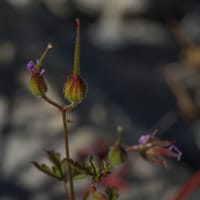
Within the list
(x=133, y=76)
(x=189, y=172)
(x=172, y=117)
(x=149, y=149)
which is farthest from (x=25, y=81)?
(x=149, y=149)

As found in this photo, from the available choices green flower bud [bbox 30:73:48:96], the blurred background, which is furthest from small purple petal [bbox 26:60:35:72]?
the blurred background

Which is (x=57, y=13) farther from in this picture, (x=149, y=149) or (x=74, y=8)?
(x=149, y=149)

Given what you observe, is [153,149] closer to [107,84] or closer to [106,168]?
[106,168]

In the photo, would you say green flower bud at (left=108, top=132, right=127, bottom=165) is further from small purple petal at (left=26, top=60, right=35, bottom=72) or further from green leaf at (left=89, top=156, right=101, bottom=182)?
small purple petal at (left=26, top=60, right=35, bottom=72)

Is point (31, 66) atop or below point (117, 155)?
atop

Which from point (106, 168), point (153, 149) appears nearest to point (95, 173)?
point (106, 168)

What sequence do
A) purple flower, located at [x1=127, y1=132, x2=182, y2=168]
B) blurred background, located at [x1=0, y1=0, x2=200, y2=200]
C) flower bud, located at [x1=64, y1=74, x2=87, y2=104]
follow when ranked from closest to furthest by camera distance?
flower bud, located at [x1=64, y1=74, x2=87, y2=104], purple flower, located at [x1=127, y1=132, x2=182, y2=168], blurred background, located at [x1=0, y1=0, x2=200, y2=200]

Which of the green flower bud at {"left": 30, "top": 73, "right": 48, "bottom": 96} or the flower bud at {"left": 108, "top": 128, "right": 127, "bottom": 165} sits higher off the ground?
the green flower bud at {"left": 30, "top": 73, "right": 48, "bottom": 96}

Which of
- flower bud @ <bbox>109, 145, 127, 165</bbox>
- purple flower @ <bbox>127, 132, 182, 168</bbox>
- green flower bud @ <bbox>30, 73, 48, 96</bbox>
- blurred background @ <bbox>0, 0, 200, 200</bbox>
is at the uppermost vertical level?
blurred background @ <bbox>0, 0, 200, 200</bbox>

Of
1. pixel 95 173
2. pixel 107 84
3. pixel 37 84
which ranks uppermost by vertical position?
pixel 107 84
